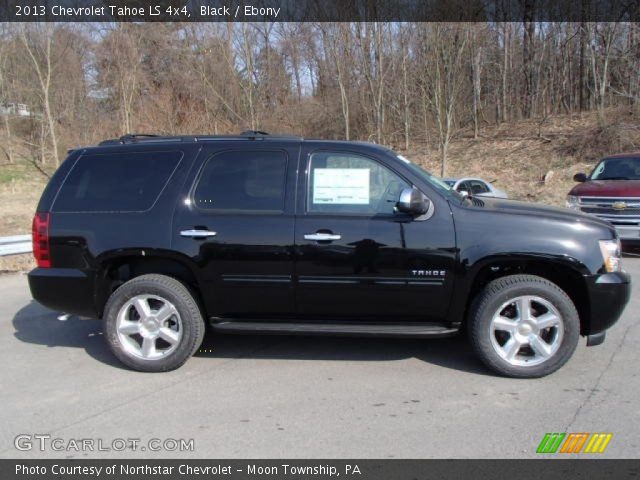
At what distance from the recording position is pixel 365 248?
13.9 feet

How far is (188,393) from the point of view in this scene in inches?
161

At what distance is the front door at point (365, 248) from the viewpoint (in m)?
4.21

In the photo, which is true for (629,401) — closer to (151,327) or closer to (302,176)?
(302,176)

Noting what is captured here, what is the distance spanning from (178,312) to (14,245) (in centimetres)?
581

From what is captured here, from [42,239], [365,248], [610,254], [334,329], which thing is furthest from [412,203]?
[42,239]

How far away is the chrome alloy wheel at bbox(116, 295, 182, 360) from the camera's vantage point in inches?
176

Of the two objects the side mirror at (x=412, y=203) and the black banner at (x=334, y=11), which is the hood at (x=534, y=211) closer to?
the side mirror at (x=412, y=203)

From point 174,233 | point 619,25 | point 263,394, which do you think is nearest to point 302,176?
point 174,233

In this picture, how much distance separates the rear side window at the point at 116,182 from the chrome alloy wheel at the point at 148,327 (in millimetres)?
815

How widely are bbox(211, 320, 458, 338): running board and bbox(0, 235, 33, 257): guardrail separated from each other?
5822 millimetres

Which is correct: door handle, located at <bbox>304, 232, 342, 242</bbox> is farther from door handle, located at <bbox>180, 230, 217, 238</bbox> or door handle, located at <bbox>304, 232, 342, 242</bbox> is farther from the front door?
door handle, located at <bbox>180, 230, 217, 238</bbox>

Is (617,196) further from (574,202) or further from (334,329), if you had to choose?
(334,329)

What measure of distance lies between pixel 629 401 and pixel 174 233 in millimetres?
3671
